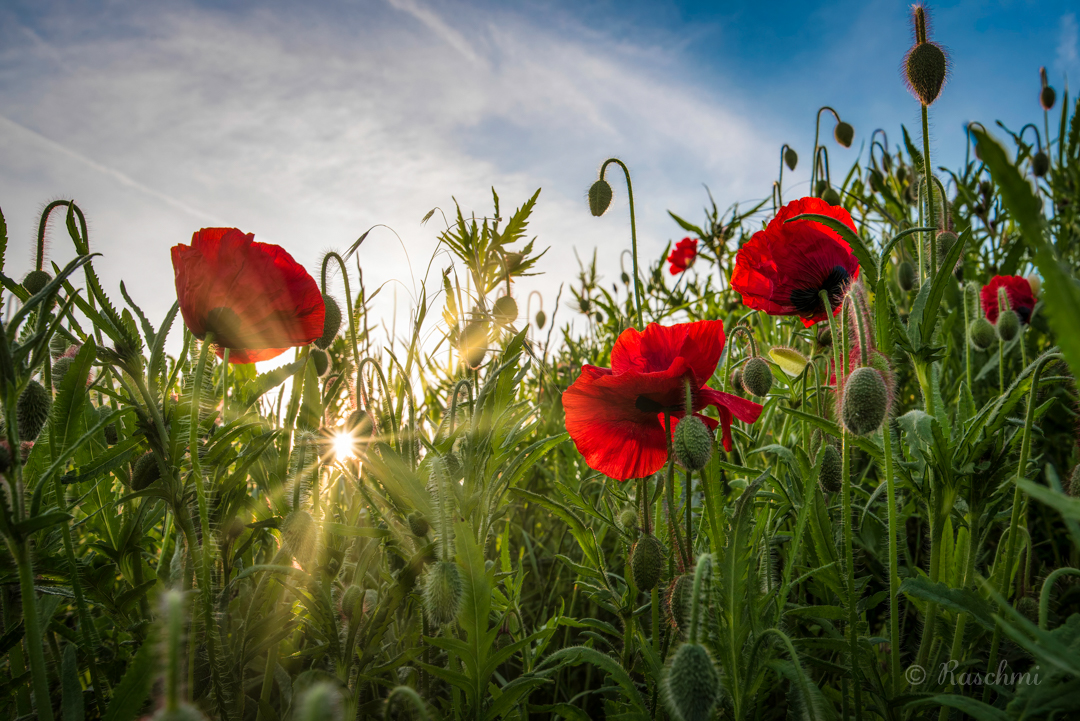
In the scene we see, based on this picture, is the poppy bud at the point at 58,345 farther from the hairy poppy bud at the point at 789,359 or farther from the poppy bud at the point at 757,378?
the hairy poppy bud at the point at 789,359

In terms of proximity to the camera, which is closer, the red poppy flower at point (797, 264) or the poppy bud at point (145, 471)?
the poppy bud at point (145, 471)

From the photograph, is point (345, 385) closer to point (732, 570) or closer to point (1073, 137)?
point (732, 570)

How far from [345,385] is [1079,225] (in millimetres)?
3949

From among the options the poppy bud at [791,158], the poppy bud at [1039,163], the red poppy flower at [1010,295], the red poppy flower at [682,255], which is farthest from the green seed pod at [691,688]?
the poppy bud at [1039,163]

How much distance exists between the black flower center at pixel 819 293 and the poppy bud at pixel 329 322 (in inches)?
45.9

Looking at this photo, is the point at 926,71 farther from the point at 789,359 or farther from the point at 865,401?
the point at 865,401

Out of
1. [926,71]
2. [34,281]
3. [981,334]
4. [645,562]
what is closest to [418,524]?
[645,562]

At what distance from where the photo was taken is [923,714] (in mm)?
1135

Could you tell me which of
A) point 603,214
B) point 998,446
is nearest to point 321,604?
point 998,446

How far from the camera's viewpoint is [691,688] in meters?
0.77

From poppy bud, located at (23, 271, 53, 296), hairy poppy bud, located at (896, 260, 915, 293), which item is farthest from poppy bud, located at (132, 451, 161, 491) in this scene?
hairy poppy bud, located at (896, 260, 915, 293)

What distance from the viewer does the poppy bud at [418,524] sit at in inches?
40.5

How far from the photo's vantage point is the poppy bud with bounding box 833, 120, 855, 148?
2976mm

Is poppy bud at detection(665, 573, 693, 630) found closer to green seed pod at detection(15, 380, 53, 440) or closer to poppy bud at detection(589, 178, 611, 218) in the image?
green seed pod at detection(15, 380, 53, 440)
